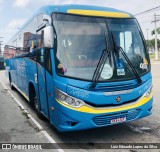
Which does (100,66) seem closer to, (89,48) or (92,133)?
(89,48)

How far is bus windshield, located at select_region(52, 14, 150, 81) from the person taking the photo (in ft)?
18.2

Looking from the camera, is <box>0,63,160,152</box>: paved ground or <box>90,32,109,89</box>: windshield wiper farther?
<box>0,63,160,152</box>: paved ground

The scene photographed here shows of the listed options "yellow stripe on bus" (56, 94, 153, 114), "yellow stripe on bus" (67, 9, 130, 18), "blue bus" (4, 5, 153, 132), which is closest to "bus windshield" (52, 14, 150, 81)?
"blue bus" (4, 5, 153, 132)

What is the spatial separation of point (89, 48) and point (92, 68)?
18.3 inches

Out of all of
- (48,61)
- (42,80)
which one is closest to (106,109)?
(48,61)

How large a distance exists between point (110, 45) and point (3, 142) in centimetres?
319

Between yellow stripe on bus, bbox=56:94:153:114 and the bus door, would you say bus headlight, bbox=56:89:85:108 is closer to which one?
yellow stripe on bus, bbox=56:94:153:114

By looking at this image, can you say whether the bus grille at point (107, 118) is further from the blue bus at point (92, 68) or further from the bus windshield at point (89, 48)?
the bus windshield at point (89, 48)

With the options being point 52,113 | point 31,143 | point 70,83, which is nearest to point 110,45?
point 70,83

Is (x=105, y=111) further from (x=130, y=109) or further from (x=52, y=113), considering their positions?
(x=52, y=113)

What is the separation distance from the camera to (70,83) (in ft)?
17.5

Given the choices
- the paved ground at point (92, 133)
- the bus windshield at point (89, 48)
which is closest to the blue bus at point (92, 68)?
the bus windshield at point (89, 48)

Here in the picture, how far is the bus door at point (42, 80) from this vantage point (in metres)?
6.41

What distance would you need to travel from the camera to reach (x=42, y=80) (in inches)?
261
